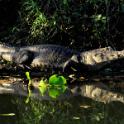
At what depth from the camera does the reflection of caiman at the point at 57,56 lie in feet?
26.4

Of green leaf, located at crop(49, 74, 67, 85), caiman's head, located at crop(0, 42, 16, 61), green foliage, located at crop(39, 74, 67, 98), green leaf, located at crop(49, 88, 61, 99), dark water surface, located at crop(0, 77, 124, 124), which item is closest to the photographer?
dark water surface, located at crop(0, 77, 124, 124)

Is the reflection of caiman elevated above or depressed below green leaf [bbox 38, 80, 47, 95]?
above

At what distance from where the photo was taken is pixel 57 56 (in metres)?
8.56

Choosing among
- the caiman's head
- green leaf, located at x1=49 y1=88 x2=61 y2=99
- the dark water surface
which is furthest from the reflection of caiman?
the dark water surface

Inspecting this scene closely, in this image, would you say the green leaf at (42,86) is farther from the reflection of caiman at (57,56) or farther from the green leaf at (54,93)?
the reflection of caiman at (57,56)

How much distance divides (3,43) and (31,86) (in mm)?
2083

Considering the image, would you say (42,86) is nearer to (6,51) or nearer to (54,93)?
(54,93)

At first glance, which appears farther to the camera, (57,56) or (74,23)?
(74,23)

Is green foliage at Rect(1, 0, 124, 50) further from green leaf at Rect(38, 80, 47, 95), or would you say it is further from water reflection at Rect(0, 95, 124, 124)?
water reflection at Rect(0, 95, 124, 124)

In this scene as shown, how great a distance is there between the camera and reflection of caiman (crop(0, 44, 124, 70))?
8.05m

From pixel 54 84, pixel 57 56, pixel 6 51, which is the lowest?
pixel 54 84

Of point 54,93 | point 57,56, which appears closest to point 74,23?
point 57,56

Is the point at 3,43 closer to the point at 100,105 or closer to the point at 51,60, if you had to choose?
the point at 51,60

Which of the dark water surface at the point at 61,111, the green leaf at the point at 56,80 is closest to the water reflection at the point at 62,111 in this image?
the dark water surface at the point at 61,111
